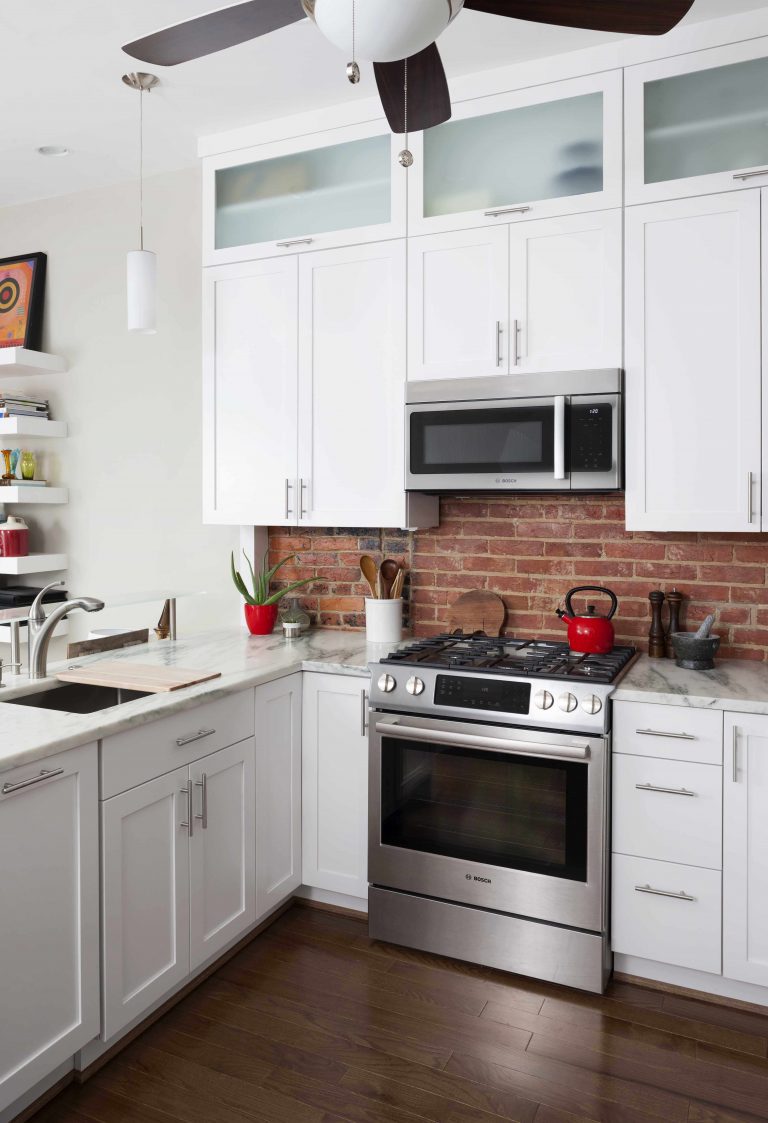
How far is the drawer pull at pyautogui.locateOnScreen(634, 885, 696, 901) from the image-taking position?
2246mm

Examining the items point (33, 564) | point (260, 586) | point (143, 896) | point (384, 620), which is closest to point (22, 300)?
point (33, 564)

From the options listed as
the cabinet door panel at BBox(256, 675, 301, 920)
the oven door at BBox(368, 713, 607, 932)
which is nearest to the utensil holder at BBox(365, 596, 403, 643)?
the cabinet door panel at BBox(256, 675, 301, 920)

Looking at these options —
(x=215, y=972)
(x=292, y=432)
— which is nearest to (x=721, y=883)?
(x=215, y=972)

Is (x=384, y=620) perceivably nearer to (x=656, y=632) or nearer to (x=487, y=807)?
(x=487, y=807)

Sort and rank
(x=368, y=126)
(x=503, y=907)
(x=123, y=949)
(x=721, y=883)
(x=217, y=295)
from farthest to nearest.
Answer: (x=217, y=295), (x=368, y=126), (x=503, y=907), (x=721, y=883), (x=123, y=949)

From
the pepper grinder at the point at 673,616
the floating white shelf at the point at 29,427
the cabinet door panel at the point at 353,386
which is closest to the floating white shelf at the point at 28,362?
the floating white shelf at the point at 29,427

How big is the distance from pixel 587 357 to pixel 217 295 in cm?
148

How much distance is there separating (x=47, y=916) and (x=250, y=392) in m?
1.98

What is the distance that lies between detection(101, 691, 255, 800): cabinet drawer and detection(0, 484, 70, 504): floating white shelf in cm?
181

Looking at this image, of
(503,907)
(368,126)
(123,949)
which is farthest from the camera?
(368,126)

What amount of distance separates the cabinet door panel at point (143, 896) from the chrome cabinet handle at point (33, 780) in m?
0.21

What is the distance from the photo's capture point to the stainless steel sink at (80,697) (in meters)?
2.43

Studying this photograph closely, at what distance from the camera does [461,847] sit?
2.48 metres

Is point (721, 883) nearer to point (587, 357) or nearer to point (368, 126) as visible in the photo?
point (587, 357)
